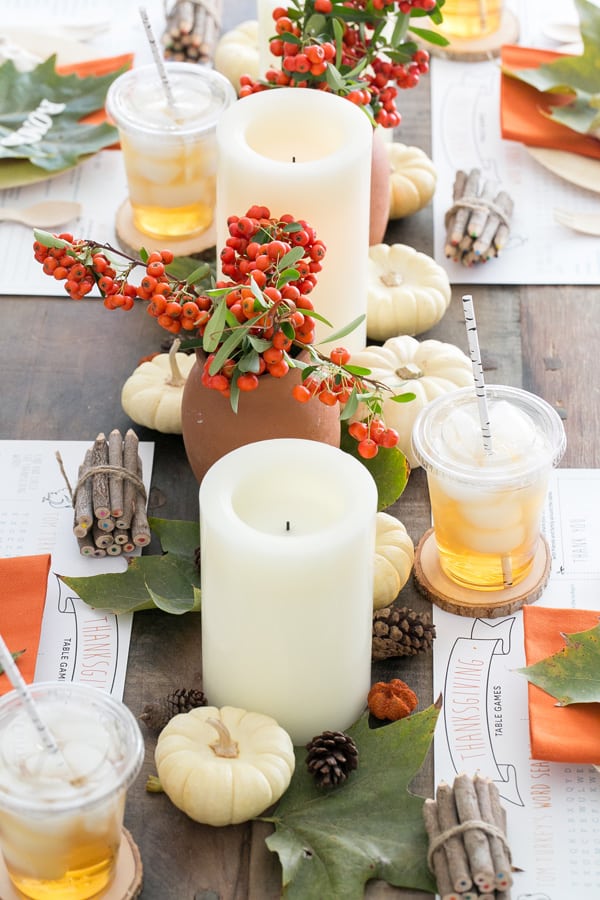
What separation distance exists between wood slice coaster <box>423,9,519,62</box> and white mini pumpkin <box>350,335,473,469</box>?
67 centimetres

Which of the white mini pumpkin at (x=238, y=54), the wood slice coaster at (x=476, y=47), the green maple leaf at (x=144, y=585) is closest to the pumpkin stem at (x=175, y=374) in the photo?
the green maple leaf at (x=144, y=585)

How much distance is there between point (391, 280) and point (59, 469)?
40cm

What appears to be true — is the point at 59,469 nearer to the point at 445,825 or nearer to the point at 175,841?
the point at 175,841

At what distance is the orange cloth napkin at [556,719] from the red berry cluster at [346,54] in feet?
1.81

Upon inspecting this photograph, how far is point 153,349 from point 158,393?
0.43 feet

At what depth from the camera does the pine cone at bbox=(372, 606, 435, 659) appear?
3.55ft

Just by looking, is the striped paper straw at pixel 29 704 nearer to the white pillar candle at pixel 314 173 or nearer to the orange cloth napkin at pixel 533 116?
the white pillar candle at pixel 314 173

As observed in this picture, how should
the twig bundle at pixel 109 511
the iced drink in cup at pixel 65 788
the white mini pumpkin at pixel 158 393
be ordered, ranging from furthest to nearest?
the white mini pumpkin at pixel 158 393 → the twig bundle at pixel 109 511 → the iced drink in cup at pixel 65 788

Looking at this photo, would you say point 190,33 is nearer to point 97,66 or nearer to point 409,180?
point 97,66

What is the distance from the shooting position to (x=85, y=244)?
1.08 meters

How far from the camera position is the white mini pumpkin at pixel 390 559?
1.10m

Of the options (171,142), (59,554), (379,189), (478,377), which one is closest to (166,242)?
(171,142)

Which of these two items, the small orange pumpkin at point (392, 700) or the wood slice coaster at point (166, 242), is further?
the wood slice coaster at point (166, 242)

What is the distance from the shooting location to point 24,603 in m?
1.11
